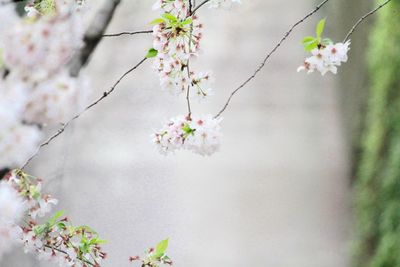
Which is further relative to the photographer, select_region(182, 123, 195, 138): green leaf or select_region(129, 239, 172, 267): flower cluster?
select_region(129, 239, 172, 267): flower cluster

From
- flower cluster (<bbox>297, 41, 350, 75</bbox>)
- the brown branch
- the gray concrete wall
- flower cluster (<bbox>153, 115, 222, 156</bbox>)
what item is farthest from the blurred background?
the brown branch

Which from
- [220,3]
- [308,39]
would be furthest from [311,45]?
[220,3]

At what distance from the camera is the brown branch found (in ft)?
2.47

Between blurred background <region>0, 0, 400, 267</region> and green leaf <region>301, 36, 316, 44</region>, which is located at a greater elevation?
blurred background <region>0, 0, 400, 267</region>

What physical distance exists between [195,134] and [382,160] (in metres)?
1.94

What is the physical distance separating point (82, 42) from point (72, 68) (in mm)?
64

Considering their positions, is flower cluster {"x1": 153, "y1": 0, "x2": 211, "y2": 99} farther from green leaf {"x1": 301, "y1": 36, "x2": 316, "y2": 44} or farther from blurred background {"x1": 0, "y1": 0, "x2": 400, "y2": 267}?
blurred background {"x1": 0, "y1": 0, "x2": 400, "y2": 267}

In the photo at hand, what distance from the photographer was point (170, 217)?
353cm

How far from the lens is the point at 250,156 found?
3795mm

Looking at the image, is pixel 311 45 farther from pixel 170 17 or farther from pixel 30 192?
pixel 30 192

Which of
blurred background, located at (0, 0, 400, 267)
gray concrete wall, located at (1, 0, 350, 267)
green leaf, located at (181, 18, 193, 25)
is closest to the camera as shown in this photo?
green leaf, located at (181, 18, 193, 25)

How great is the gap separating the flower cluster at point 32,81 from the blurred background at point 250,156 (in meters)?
2.29

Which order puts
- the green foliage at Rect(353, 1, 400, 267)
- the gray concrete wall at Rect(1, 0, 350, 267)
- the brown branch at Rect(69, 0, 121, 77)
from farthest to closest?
the gray concrete wall at Rect(1, 0, 350, 267) → the green foliage at Rect(353, 1, 400, 267) → the brown branch at Rect(69, 0, 121, 77)

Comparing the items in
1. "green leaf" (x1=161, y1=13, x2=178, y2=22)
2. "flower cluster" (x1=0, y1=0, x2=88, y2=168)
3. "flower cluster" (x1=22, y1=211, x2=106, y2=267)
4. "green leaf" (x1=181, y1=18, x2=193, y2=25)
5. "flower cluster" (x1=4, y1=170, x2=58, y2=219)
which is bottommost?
"flower cluster" (x1=0, y1=0, x2=88, y2=168)
